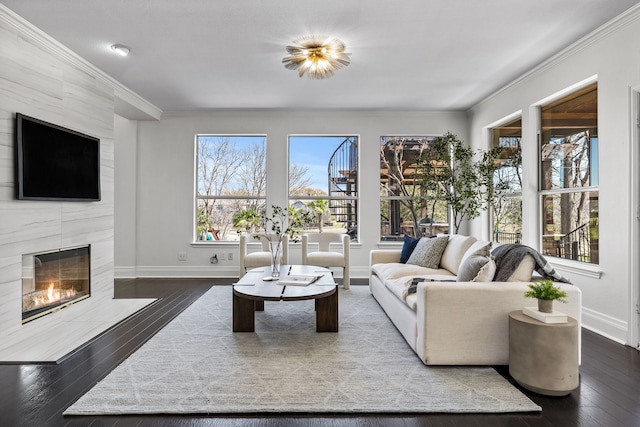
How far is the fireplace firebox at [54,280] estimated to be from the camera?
323 centimetres

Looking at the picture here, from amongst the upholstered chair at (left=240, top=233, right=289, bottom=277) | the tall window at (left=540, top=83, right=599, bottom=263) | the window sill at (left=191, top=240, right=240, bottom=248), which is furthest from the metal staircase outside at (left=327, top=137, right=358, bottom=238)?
the tall window at (left=540, top=83, right=599, bottom=263)

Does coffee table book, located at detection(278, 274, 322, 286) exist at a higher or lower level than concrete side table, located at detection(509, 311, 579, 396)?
higher

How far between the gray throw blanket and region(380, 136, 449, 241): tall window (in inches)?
126

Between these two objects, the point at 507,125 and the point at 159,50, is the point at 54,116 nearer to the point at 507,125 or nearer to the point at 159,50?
the point at 159,50

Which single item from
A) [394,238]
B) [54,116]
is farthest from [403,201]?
[54,116]

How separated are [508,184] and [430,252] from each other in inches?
66.7

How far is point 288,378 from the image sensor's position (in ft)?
7.61

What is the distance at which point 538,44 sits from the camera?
11.5 ft

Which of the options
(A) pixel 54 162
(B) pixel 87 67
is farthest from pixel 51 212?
(B) pixel 87 67

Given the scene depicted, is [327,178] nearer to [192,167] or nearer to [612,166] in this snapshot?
[192,167]

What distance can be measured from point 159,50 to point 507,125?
4.39m

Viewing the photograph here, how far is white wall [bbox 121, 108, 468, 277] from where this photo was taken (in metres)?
5.92

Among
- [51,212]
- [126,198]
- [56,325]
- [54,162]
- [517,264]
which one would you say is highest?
[54,162]

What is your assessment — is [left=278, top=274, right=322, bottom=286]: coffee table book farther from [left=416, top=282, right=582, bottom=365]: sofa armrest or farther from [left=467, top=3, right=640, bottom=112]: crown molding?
[left=467, top=3, right=640, bottom=112]: crown molding
